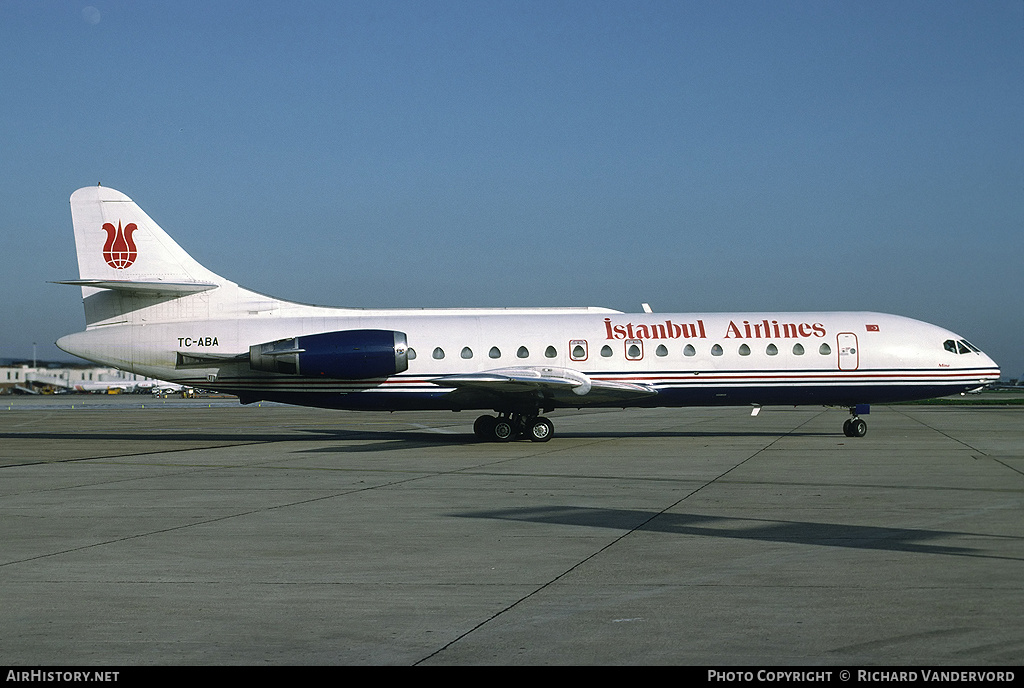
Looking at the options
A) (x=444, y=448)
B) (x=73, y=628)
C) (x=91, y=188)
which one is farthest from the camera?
(x=91, y=188)

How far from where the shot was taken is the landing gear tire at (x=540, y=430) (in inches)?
977

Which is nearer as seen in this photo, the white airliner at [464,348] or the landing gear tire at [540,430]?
the white airliner at [464,348]

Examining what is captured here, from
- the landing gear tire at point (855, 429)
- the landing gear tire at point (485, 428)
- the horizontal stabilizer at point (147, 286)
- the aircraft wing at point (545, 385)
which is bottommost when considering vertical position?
the landing gear tire at point (855, 429)

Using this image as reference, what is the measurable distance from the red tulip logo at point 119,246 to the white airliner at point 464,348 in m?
0.03

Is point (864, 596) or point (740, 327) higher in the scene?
point (740, 327)

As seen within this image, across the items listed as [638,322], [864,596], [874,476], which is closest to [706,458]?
[874,476]

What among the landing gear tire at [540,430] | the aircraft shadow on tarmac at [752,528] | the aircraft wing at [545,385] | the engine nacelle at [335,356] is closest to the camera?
the aircraft shadow on tarmac at [752,528]

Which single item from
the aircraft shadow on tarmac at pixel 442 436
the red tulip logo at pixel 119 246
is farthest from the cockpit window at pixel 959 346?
the red tulip logo at pixel 119 246

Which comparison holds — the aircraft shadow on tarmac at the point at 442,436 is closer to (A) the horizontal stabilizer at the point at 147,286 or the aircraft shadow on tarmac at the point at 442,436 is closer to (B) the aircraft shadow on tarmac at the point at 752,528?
(A) the horizontal stabilizer at the point at 147,286

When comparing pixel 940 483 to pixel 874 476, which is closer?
pixel 940 483

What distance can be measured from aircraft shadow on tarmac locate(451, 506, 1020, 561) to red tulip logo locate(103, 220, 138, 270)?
661 inches

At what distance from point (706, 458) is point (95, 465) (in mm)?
12400
